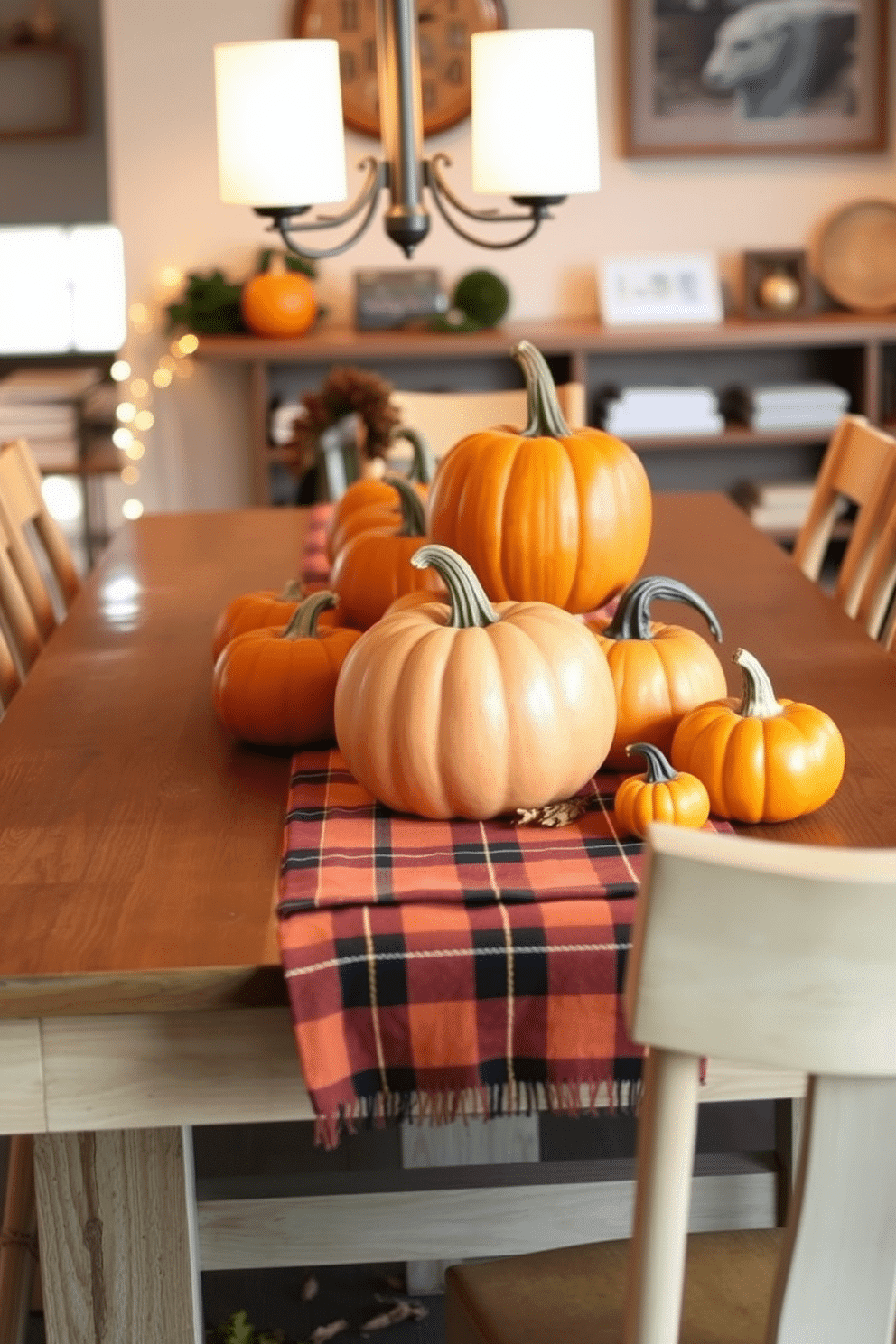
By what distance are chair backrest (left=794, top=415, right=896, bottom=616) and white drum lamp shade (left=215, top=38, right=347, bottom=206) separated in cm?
92

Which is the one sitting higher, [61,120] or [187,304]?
[61,120]

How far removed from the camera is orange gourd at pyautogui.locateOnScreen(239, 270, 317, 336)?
4551 millimetres

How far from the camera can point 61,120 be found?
714 centimetres

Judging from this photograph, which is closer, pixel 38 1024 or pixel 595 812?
pixel 38 1024

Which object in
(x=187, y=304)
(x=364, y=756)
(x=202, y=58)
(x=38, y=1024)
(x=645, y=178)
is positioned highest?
(x=202, y=58)

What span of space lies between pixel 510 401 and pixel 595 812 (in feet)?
6.69

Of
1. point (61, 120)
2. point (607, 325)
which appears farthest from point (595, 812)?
point (61, 120)

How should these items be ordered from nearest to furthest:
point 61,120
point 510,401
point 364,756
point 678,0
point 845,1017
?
1. point 845,1017
2. point 364,756
3. point 510,401
4. point 678,0
5. point 61,120

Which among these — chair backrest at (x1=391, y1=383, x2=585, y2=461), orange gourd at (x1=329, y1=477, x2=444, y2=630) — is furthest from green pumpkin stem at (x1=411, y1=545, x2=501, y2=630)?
chair backrest at (x1=391, y1=383, x2=585, y2=461)

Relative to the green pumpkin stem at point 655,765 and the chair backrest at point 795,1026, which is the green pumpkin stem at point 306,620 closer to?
the green pumpkin stem at point 655,765

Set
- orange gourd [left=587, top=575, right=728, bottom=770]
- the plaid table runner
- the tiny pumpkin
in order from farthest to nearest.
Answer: orange gourd [left=587, top=575, right=728, bottom=770] < the tiny pumpkin < the plaid table runner

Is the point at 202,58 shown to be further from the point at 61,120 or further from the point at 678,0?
the point at 61,120

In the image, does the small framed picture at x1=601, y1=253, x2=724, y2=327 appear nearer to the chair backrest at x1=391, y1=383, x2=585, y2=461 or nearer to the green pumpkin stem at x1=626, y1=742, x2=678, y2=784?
the chair backrest at x1=391, y1=383, x2=585, y2=461

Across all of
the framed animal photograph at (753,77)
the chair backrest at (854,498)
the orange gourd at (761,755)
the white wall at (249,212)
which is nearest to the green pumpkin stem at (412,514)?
the orange gourd at (761,755)
